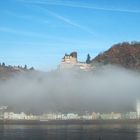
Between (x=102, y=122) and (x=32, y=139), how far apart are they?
112 meters

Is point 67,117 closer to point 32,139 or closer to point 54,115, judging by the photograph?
point 54,115

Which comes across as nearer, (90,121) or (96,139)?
(96,139)

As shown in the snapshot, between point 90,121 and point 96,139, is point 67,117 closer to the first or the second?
point 90,121

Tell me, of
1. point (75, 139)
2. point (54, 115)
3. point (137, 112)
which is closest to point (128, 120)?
point (137, 112)

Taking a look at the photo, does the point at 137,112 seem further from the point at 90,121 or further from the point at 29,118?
the point at 29,118

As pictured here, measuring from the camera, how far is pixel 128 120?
19188 centimetres

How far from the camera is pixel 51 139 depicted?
83.4 m

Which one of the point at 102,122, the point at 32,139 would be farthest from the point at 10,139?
the point at 102,122

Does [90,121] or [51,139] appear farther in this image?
[90,121]

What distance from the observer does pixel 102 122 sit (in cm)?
19225

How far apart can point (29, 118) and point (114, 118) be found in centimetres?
3980

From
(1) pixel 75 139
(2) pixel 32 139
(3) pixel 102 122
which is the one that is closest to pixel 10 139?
(2) pixel 32 139

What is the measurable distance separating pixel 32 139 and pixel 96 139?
12685 millimetres

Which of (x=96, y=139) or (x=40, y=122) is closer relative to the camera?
(x=96, y=139)
